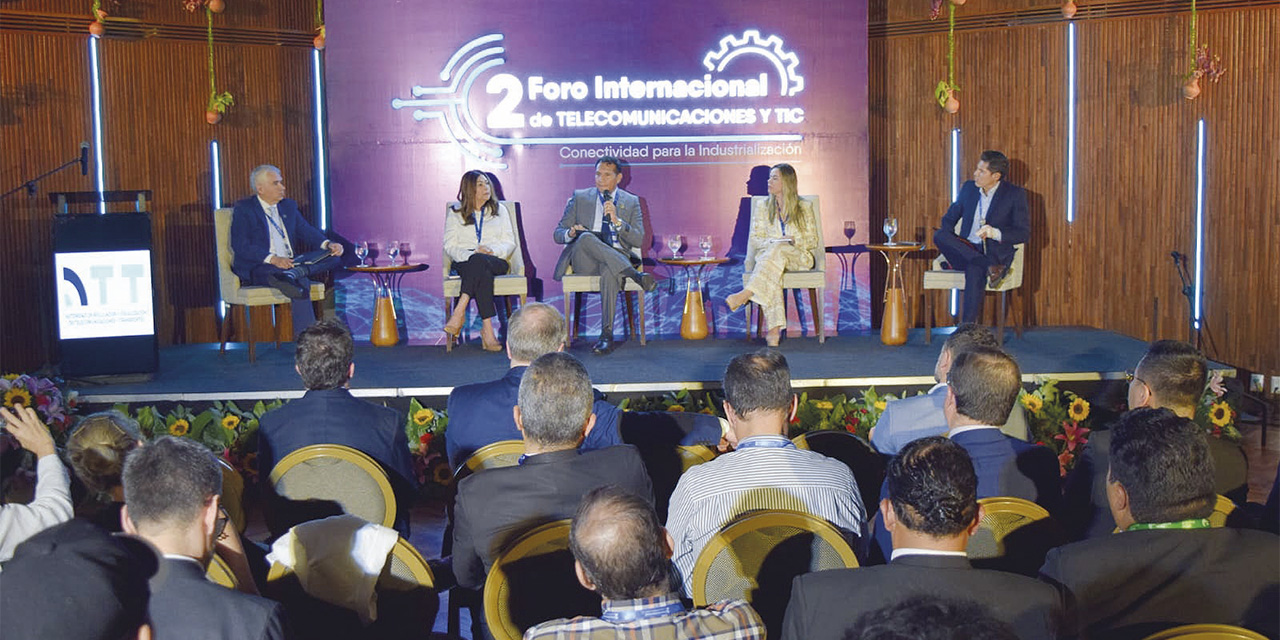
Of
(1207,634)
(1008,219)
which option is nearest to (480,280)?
(1008,219)

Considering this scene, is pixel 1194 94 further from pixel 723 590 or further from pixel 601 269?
pixel 723 590

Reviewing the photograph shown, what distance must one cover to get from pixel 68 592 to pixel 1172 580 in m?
1.91

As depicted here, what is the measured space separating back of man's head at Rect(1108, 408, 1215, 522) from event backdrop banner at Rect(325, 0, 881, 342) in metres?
5.35

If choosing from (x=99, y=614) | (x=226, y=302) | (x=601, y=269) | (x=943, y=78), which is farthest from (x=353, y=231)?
(x=99, y=614)

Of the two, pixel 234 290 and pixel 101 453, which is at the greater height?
pixel 234 290

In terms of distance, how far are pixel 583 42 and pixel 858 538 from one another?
547cm

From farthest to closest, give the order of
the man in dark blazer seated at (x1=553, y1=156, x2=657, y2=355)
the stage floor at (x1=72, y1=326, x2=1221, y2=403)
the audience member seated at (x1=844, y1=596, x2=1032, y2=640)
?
the man in dark blazer seated at (x1=553, y1=156, x2=657, y2=355) < the stage floor at (x1=72, y1=326, x2=1221, y2=403) < the audience member seated at (x1=844, y1=596, x2=1032, y2=640)

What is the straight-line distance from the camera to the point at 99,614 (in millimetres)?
1679

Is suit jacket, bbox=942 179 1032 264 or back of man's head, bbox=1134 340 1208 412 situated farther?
suit jacket, bbox=942 179 1032 264

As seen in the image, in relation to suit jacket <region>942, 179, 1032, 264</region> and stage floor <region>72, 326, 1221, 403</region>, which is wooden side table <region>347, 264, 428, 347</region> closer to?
stage floor <region>72, 326, 1221, 403</region>

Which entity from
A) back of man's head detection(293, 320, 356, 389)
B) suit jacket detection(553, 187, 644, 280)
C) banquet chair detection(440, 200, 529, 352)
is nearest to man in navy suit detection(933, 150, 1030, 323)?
suit jacket detection(553, 187, 644, 280)

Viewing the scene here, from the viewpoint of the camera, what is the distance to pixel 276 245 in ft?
23.5

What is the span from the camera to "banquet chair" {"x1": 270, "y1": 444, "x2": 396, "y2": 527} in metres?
3.14

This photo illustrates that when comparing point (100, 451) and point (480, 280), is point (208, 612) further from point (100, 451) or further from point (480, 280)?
point (480, 280)
